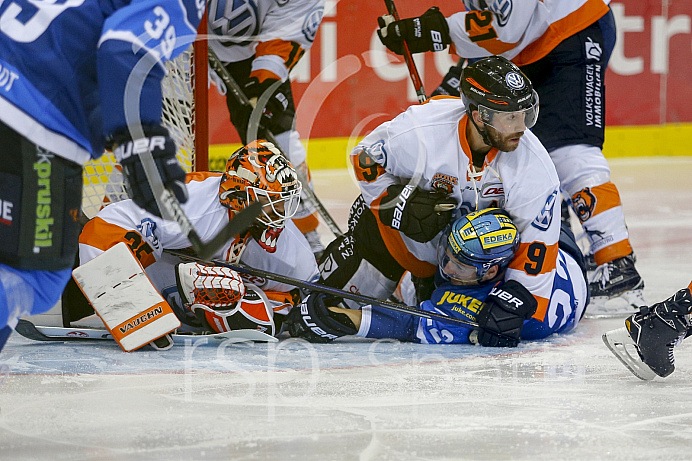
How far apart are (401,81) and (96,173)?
398 cm

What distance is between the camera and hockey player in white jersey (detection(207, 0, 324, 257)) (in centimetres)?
444

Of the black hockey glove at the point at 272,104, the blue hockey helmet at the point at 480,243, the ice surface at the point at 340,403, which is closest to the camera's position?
the ice surface at the point at 340,403

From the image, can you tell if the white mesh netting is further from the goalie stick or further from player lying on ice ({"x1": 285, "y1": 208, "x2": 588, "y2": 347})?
player lying on ice ({"x1": 285, "y1": 208, "x2": 588, "y2": 347})

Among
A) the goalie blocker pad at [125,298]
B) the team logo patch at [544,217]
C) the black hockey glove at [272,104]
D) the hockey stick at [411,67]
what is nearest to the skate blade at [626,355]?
the team logo patch at [544,217]

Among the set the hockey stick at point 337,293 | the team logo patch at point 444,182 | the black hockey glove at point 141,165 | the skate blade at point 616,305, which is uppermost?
the black hockey glove at point 141,165

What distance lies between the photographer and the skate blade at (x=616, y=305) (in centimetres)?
389

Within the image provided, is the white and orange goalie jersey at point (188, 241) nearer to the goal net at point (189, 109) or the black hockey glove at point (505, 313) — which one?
the goal net at point (189, 109)

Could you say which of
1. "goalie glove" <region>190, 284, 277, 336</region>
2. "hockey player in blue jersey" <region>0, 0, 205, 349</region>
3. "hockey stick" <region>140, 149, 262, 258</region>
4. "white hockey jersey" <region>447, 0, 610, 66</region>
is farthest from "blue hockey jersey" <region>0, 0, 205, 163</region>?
"white hockey jersey" <region>447, 0, 610, 66</region>

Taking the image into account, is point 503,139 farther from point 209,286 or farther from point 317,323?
point 209,286

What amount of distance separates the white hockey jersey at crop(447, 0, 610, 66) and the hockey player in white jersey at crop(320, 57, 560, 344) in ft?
1.79

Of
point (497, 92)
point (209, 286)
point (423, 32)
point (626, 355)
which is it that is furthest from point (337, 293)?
point (423, 32)

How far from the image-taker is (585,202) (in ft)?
12.9

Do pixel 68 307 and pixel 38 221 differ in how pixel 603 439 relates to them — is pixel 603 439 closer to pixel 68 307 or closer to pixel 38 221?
pixel 38 221

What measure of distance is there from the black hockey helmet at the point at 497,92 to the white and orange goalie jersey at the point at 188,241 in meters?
0.80
